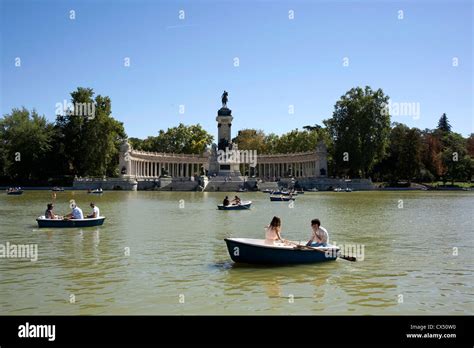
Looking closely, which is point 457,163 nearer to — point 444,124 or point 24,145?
point 444,124

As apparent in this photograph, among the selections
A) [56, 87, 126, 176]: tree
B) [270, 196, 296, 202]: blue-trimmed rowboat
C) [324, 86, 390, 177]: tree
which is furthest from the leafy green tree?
[56, 87, 126, 176]: tree

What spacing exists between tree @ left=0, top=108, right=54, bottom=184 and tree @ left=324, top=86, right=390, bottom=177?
53.4 m

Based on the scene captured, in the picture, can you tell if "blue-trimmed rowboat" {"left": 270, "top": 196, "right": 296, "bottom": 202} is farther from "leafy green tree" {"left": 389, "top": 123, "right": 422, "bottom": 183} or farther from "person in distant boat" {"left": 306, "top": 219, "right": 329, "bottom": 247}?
"leafy green tree" {"left": 389, "top": 123, "right": 422, "bottom": 183}

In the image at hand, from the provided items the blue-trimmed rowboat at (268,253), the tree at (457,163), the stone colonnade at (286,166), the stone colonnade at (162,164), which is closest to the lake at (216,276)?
the blue-trimmed rowboat at (268,253)

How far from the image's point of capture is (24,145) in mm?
91375

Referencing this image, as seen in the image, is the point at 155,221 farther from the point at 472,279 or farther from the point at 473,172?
the point at 473,172

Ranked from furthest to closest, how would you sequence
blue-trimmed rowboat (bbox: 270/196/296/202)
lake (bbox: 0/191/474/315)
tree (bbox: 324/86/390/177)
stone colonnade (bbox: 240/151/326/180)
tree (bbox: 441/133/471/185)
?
stone colonnade (bbox: 240/151/326/180) → tree (bbox: 441/133/471/185) → tree (bbox: 324/86/390/177) → blue-trimmed rowboat (bbox: 270/196/296/202) → lake (bbox: 0/191/474/315)

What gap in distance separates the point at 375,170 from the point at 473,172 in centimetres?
1979

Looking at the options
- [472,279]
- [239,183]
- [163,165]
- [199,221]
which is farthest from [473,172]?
[472,279]

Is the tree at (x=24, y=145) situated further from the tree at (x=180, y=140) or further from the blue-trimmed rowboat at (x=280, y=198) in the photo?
the blue-trimmed rowboat at (x=280, y=198)

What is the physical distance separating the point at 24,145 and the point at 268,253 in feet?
277

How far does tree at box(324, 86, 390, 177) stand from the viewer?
91062 millimetres

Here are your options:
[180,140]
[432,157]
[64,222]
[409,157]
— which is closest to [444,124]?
[432,157]
